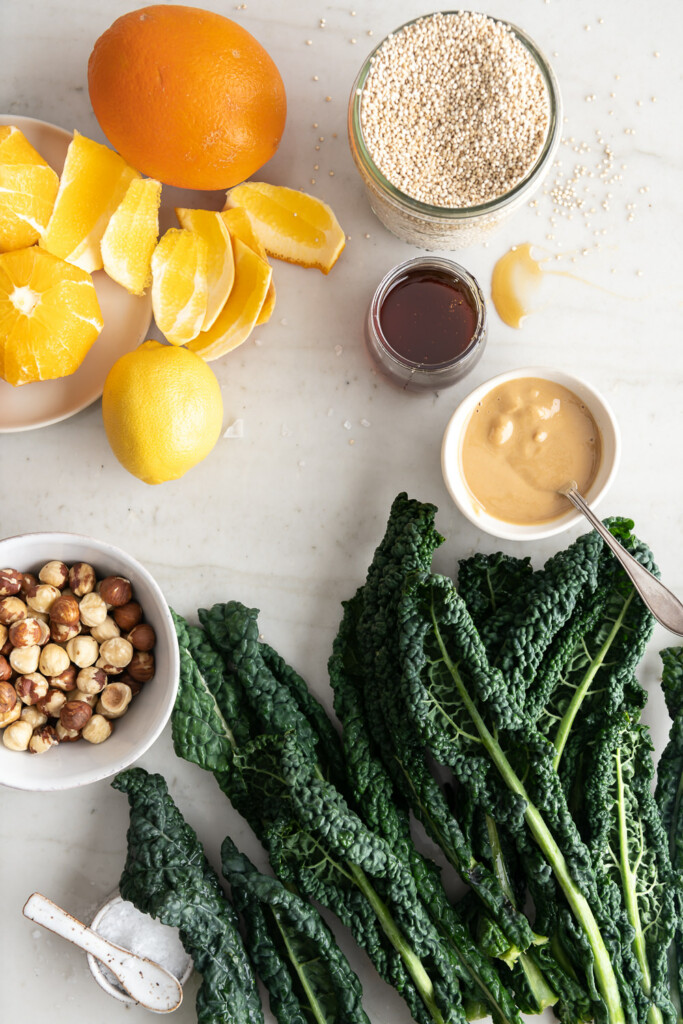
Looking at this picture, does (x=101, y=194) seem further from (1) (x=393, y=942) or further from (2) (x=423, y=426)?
(1) (x=393, y=942)

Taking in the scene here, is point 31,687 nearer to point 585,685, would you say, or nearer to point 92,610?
point 92,610

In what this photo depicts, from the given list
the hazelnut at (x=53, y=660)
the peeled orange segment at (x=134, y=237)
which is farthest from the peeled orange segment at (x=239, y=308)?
the hazelnut at (x=53, y=660)

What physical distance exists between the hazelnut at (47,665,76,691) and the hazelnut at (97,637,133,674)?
0.04 metres

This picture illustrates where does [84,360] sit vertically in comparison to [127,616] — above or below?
above

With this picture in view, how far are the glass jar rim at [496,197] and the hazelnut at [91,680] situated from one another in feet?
2.52

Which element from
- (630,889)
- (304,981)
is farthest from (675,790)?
(304,981)

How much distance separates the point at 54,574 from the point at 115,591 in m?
0.09

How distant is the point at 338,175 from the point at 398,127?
7.8 inches

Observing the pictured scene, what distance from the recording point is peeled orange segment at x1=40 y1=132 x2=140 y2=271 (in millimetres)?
1194

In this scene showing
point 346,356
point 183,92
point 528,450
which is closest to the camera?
point 183,92

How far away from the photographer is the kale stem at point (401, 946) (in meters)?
1.16

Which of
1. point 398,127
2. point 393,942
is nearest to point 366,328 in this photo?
point 398,127

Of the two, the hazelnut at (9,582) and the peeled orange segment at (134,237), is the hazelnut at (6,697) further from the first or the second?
the peeled orange segment at (134,237)

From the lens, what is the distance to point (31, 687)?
1.17 m
